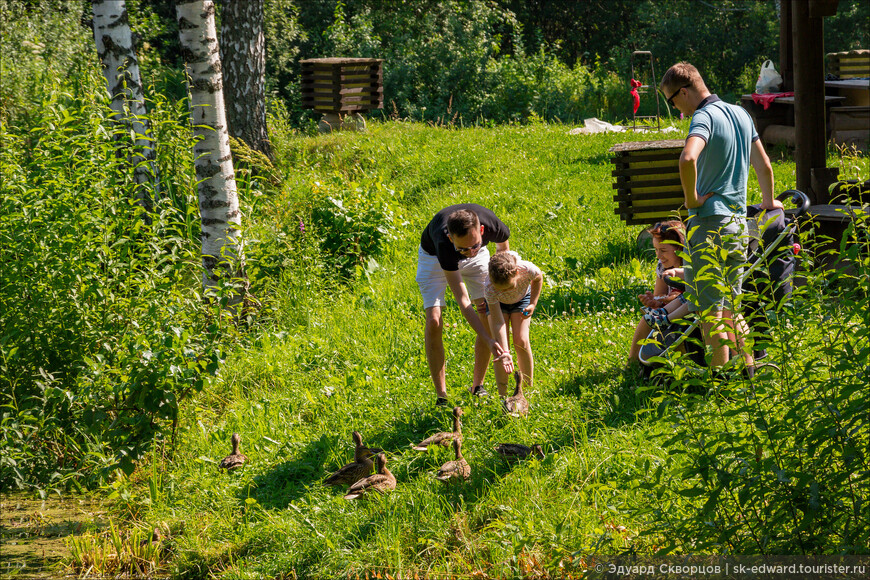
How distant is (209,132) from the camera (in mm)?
7781

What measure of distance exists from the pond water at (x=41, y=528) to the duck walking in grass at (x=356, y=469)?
171 cm

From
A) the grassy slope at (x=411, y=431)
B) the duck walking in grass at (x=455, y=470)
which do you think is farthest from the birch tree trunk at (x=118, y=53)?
the duck walking in grass at (x=455, y=470)

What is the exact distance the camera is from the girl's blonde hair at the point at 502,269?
17.4 feet

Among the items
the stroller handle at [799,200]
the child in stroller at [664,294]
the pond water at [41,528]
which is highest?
the stroller handle at [799,200]

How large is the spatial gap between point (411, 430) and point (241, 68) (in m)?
9.36

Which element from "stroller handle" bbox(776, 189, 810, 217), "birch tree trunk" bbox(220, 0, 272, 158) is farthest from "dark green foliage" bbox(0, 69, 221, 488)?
"birch tree trunk" bbox(220, 0, 272, 158)

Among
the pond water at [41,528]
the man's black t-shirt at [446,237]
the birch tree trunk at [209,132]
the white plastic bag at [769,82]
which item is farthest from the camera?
the white plastic bag at [769,82]

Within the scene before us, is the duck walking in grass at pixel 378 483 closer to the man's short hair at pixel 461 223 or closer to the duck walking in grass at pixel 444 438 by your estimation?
the duck walking in grass at pixel 444 438

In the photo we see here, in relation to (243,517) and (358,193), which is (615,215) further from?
(243,517)

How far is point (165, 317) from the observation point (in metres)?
6.18

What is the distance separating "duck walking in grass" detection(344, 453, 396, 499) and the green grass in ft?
0.25

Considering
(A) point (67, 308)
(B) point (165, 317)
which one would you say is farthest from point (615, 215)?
(A) point (67, 308)

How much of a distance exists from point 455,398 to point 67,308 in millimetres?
2936

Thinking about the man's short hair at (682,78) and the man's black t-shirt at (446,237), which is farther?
the man's black t-shirt at (446,237)
